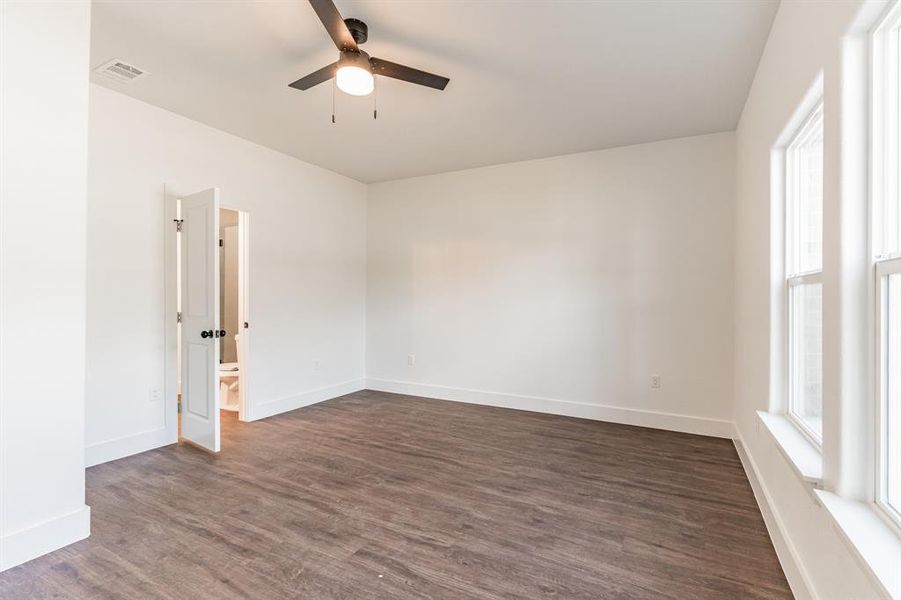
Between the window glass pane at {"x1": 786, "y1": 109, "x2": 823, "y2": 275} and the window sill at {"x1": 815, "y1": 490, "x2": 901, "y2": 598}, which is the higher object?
the window glass pane at {"x1": 786, "y1": 109, "x2": 823, "y2": 275}

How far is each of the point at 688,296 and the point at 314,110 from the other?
371 centimetres

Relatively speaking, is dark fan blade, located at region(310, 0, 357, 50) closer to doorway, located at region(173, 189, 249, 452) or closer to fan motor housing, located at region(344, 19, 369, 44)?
fan motor housing, located at region(344, 19, 369, 44)

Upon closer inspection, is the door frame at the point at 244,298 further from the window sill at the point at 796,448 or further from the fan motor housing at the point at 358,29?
the window sill at the point at 796,448

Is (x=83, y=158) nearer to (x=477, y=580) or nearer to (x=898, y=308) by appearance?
(x=477, y=580)

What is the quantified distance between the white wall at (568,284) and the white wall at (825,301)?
2.53 feet

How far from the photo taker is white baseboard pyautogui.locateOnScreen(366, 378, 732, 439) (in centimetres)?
392

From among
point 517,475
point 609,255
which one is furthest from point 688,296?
point 517,475

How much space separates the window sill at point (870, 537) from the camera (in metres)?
0.97

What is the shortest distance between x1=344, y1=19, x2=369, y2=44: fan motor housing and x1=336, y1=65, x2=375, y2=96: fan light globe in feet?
0.60

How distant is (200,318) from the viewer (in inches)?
136

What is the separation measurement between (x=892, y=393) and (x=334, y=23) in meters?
2.54

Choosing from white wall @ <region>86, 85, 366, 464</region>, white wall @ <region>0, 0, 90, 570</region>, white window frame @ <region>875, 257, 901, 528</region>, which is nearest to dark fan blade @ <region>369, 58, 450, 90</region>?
white wall @ <region>0, 0, 90, 570</region>

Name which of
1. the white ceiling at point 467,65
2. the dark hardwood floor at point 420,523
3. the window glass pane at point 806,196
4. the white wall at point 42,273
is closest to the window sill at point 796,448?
the dark hardwood floor at point 420,523

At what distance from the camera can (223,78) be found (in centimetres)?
297
